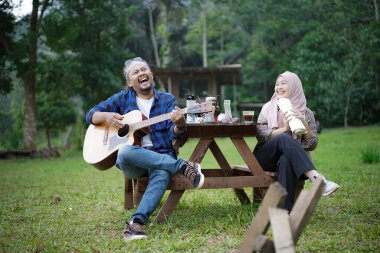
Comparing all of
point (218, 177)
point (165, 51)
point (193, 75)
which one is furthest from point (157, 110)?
point (165, 51)

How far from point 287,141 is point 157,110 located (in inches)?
52.7

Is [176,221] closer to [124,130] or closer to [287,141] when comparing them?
[124,130]

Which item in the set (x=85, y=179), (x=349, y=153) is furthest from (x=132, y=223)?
(x=349, y=153)

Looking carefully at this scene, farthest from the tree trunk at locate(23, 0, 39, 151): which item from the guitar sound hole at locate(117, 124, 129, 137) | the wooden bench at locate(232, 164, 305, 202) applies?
the guitar sound hole at locate(117, 124, 129, 137)

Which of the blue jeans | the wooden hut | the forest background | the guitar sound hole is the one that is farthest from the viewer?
the wooden hut

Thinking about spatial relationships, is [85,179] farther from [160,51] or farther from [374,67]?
[160,51]

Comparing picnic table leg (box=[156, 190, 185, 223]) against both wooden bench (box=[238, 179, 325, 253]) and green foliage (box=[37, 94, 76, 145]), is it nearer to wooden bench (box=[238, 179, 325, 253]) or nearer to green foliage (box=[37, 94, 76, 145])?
wooden bench (box=[238, 179, 325, 253])

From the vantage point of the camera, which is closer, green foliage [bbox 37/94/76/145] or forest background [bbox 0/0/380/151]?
forest background [bbox 0/0/380/151]

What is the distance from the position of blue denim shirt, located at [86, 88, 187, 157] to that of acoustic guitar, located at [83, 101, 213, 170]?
0.41 feet

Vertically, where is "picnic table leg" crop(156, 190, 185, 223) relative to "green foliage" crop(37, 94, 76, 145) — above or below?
above

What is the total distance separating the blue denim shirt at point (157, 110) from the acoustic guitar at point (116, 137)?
0.41ft

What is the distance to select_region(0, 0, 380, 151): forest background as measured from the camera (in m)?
18.3

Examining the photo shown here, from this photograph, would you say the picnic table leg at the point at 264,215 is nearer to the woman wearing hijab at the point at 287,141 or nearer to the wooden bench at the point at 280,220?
the wooden bench at the point at 280,220

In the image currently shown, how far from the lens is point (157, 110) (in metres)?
4.96
